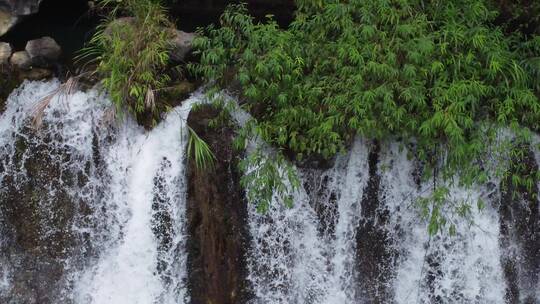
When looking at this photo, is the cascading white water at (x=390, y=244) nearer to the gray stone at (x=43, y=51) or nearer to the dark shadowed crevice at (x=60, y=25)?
the gray stone at (x=43, y=51)

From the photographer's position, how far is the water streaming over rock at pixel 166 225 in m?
5.12

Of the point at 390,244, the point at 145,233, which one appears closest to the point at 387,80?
the point at 390,244

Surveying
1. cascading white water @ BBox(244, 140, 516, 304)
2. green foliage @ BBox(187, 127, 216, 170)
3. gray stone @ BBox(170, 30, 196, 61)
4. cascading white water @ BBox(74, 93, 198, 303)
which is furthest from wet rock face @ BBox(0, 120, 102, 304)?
cascading white water @ BBox(244, 140, 516, 304)

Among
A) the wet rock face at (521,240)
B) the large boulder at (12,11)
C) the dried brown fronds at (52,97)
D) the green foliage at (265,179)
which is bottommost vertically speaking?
the wet rock face at (521,240)

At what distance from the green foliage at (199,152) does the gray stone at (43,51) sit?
1449 millimetres

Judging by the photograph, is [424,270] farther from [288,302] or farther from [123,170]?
[123,170]

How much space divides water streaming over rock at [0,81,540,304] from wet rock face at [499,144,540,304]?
19 cm

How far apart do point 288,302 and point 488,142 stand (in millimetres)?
2139

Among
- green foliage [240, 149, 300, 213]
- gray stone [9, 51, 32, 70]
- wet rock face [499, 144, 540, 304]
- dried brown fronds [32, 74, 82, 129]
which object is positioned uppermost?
gray stone [9, 51, 32, 70]

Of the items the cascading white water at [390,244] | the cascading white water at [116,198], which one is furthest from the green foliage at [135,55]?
the cascading white water at [390,244]

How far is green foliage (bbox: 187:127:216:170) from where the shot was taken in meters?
4.96

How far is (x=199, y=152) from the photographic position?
4957mm

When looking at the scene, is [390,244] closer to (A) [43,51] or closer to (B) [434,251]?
(B) [434,251]

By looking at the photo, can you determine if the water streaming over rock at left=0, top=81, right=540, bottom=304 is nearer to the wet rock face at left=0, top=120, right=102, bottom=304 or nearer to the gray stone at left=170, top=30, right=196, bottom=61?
the wet rock face at left=0, top=120, right=102, bottom=304
